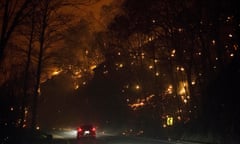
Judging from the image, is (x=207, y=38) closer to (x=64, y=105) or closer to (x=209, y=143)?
(x=209, y=143)

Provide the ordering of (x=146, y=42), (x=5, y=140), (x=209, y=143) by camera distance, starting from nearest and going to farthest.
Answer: (x=5, y=140) → (x=209, y=143) → (x=146, y=42)

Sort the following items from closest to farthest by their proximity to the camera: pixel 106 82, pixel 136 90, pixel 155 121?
pixel 155 121 < pixel 136 90 < pixel 106 82

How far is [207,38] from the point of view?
3825 cm

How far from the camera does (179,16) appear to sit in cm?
3453

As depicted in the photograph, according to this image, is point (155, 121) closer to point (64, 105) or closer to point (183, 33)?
point (183, 33)

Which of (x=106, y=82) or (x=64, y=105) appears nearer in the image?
(x=106, y=82)

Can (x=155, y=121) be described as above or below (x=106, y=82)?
below

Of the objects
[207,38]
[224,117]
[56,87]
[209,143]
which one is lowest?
[209,143]

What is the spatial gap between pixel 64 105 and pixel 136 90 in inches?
1966

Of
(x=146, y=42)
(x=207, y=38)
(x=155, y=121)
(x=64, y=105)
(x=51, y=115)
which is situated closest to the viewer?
(x=207, y=38)

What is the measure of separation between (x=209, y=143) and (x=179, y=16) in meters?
11.3

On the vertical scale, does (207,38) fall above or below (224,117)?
above

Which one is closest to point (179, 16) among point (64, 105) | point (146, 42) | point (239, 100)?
point (239, 100)

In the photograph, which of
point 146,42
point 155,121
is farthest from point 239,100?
point 155,121
